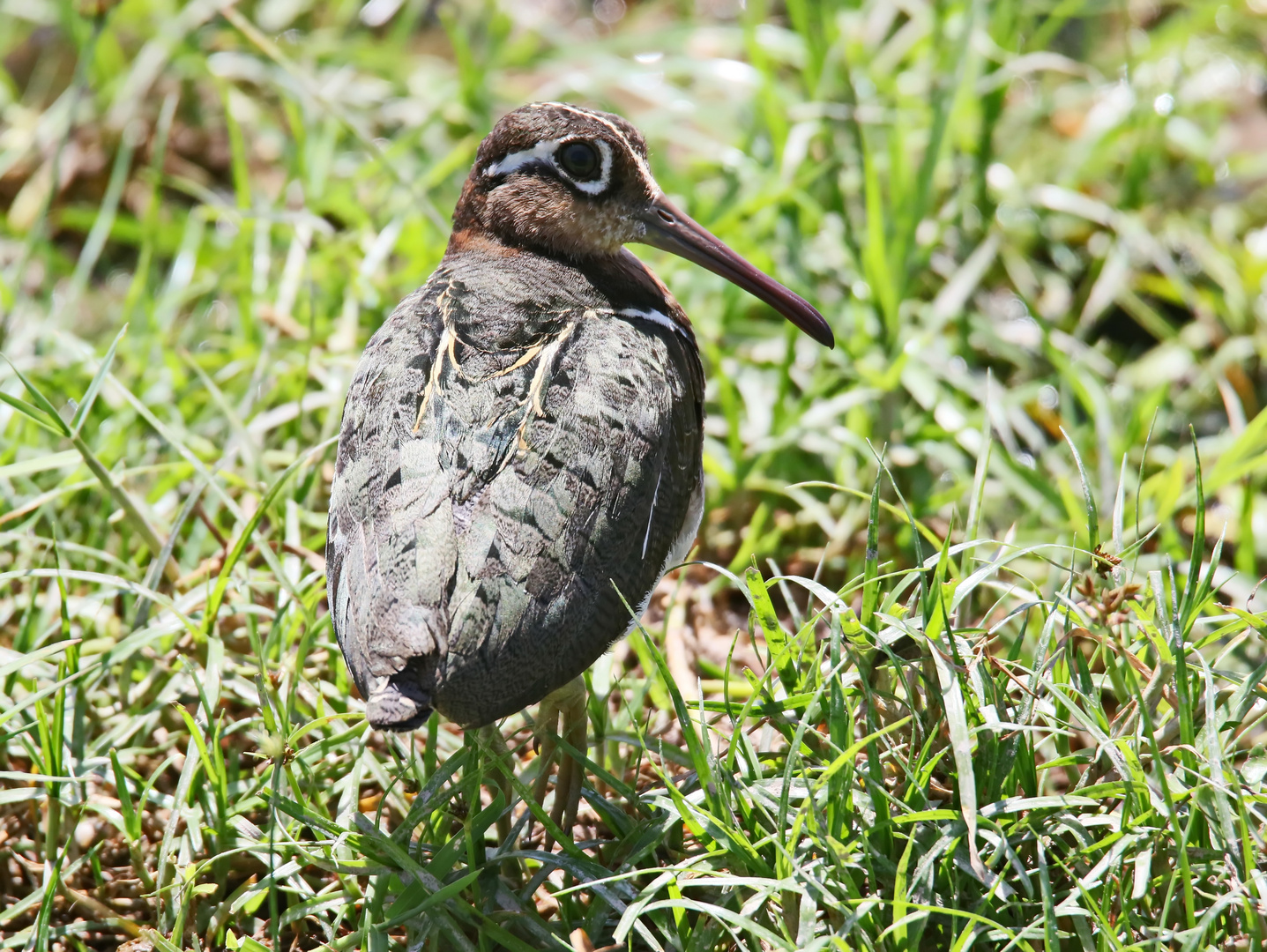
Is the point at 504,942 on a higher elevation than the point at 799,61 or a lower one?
lower

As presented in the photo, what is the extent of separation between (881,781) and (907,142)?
10.6 feet

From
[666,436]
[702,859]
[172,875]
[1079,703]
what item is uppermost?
[666,436]

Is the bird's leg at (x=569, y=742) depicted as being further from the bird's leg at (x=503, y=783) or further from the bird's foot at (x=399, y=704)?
the bird's foot at (x=399, y=704)

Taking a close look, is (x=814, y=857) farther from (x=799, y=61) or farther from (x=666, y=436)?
(x=799, y=61)

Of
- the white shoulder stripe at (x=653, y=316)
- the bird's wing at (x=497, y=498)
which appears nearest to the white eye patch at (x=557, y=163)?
the white shoulder stripe at (x=653, y=316)

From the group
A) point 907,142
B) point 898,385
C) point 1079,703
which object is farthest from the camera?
point 907,142

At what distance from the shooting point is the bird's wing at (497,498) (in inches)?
94.4

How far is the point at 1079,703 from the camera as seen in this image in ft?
9.00

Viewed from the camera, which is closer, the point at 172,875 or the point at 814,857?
the point at 814,857

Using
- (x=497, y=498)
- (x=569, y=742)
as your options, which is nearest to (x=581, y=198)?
(x=497, y=498)

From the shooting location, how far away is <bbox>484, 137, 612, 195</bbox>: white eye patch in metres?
3.32

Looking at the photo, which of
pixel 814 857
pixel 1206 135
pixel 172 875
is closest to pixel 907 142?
pixel 1206 135

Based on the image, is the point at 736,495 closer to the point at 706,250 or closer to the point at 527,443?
the point at 706,250

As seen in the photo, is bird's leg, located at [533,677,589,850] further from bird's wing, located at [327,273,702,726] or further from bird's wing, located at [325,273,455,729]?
bird's wing, located at [325,273,455,729]
